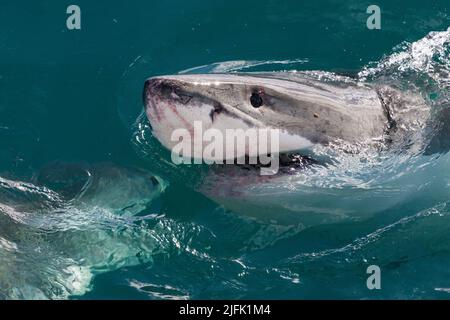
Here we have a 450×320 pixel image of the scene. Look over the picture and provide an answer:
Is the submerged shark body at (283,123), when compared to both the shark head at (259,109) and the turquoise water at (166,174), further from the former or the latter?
the turquoise water at (166,174)

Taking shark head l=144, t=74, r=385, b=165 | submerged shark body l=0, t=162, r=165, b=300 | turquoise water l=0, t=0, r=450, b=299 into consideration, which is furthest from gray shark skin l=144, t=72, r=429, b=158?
submerged shark body l=0, t=162, r=165, b=300

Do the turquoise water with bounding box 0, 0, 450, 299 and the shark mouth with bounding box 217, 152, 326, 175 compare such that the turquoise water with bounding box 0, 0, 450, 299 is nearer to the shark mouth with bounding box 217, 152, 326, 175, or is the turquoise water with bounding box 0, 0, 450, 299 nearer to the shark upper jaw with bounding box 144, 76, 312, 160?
the shark mouth with bounding box 217, 152, 326, 175

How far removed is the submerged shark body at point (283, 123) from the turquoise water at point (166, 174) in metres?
0.15

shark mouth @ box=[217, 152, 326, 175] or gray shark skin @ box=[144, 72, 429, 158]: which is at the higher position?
gray shark skin @ box=[144, 72, 429, 158]

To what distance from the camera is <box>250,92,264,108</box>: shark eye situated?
374 centimetres

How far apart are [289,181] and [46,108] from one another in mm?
2230

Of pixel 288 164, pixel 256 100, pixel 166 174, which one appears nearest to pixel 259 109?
pixel 256 100

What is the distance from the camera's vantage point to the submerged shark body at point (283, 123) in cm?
362

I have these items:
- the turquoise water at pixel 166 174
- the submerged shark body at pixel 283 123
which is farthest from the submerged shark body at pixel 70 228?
the submerged shark body at pixel 283 123

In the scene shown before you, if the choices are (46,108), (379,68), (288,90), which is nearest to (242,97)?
(288,90)

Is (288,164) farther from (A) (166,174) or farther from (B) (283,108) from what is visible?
(A) (166,174)

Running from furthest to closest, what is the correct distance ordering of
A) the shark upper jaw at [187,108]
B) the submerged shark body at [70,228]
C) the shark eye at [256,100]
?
the submerged shark body at [70,228], the shark eye at [256,100], the shark upper jaw at [187,108]

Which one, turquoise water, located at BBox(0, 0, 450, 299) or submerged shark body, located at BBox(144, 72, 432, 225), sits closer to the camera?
submerged shark body, located at BBox(144, 72, 432, 225)
